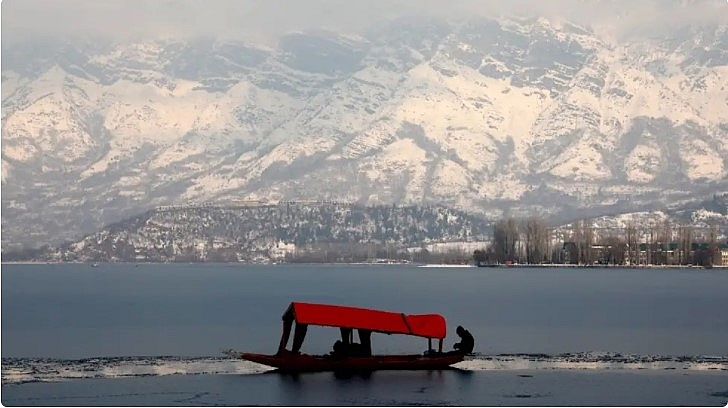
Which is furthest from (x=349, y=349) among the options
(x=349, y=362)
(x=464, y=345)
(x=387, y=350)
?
(x=387, y=350)

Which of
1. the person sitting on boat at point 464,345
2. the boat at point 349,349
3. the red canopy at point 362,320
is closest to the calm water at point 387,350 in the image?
the person sitting on boat at point 464,345

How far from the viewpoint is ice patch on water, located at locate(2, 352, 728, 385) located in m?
72.6

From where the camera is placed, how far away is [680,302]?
13562cm

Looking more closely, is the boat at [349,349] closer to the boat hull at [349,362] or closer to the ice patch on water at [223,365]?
the boat hull at [349,362]

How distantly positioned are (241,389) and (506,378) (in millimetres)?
12400

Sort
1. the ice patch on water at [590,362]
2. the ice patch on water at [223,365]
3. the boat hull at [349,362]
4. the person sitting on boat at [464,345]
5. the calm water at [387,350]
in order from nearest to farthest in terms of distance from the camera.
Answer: the calm water at [387,350]
the ice patch on water at [223,365]
the boat hull at [349,362]
the ice patch on water at [590,362]
the person sitting on boat at [464,345]

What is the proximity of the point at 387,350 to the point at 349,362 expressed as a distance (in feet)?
34.2

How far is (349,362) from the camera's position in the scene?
73688mm

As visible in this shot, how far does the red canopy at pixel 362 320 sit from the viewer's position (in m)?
73.9

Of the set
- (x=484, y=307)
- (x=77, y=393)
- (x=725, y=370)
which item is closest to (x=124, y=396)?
(x=77, y=393)

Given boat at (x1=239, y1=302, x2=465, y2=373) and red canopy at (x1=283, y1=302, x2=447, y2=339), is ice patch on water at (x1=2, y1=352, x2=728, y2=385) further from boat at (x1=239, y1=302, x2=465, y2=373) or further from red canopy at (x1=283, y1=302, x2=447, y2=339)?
red canopy at (x1=283, y1=302, x2=447, y2=339)

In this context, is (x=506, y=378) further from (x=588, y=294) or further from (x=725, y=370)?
(x=588, y=294)

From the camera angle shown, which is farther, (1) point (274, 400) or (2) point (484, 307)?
(2) point (484, 307)

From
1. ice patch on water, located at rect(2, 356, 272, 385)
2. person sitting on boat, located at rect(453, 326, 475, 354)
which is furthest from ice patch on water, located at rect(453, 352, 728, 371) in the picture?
ice patch on water, located at rect(2, 356, 272, 385)
